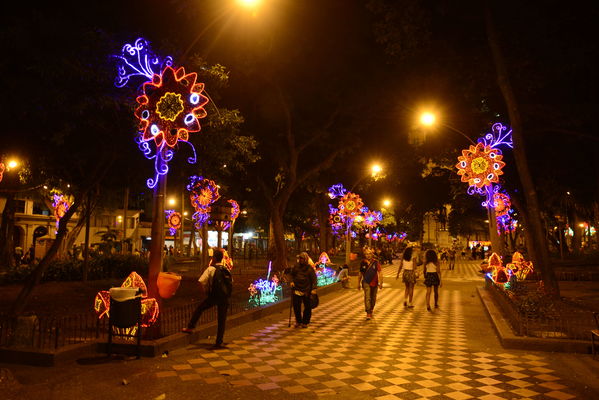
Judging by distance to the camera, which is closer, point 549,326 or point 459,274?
point 549,326

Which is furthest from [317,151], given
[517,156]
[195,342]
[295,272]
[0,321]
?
[0,321]

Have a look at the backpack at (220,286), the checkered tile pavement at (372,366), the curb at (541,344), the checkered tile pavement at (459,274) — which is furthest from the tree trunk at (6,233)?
the curb at (541,344)

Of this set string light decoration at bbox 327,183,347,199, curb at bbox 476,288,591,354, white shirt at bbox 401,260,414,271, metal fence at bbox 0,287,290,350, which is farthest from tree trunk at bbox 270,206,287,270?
curb at bbox 476,288,591,354

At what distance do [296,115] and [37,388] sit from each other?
16.5 metres

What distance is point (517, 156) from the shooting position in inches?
523

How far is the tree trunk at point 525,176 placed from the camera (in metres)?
12.5

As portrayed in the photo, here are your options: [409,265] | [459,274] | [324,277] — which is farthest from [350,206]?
[409,265]

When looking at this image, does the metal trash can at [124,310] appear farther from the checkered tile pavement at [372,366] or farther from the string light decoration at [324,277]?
the string light decoration at [324,277]

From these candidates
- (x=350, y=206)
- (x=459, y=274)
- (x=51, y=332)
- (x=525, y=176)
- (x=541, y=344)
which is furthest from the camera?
(x=459, y=274)

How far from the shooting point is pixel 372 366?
7.24 m

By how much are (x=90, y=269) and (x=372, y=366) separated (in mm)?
15874

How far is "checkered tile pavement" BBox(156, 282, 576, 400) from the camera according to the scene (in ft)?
19.9

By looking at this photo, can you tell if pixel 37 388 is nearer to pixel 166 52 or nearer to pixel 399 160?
pixel 166 52

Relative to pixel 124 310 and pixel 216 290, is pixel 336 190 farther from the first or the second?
pixel 124 310
